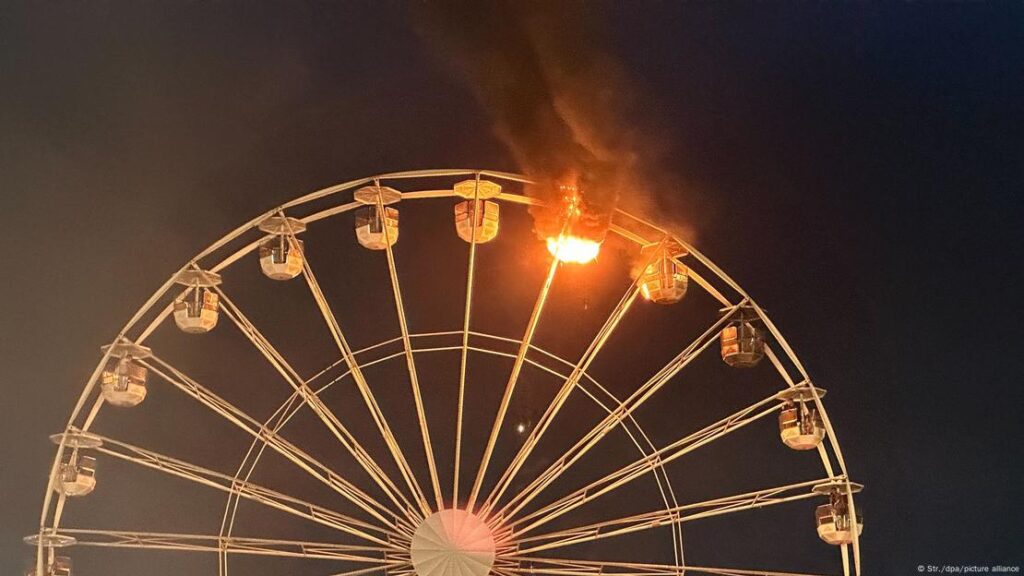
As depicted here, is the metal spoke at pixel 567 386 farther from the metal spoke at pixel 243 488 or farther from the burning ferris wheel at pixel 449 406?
the metal spoke at pixel 243 488

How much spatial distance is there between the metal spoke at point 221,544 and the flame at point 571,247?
175 cm

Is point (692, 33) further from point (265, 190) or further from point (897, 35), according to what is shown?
point (265, 190)

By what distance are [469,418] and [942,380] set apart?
9.63ft

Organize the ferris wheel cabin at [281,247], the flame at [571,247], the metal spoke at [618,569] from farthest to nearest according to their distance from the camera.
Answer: the metal spoke at [618,569], the flame at [571,247], the ferris wheel cabin at [281,247]

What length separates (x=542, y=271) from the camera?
693cm

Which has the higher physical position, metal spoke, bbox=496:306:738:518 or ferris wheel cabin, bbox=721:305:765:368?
ferris wheel cabin, bbox=721:305:765:368

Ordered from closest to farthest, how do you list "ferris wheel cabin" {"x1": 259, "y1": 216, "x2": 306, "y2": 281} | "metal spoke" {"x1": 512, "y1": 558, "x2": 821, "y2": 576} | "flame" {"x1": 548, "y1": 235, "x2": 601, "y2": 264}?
"ferris wheel cabin" {"x1": 259, "y1": 216, "x2": 306, "y2": 281}, "flame" {"x1": 548, "y1": 235, "x2": 601, "y2": 264}, "metal spoke" {"x1": 512, "y1": 558, "x2": 821, "y2": 576}

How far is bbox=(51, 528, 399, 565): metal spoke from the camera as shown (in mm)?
5602

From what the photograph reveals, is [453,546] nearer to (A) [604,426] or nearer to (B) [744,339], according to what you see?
(A) [604,426]

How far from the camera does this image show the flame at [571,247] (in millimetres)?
5570

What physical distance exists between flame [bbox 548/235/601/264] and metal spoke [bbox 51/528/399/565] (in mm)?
1747

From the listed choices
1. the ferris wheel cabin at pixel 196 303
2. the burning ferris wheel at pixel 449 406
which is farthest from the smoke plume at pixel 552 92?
the ferris wheel cabin at pixel 196 303

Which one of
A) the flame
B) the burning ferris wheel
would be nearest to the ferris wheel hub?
the burning ferris wheel

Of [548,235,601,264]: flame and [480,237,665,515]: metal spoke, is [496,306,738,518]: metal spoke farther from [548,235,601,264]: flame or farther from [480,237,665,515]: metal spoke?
[548,235,601,264]: flame
